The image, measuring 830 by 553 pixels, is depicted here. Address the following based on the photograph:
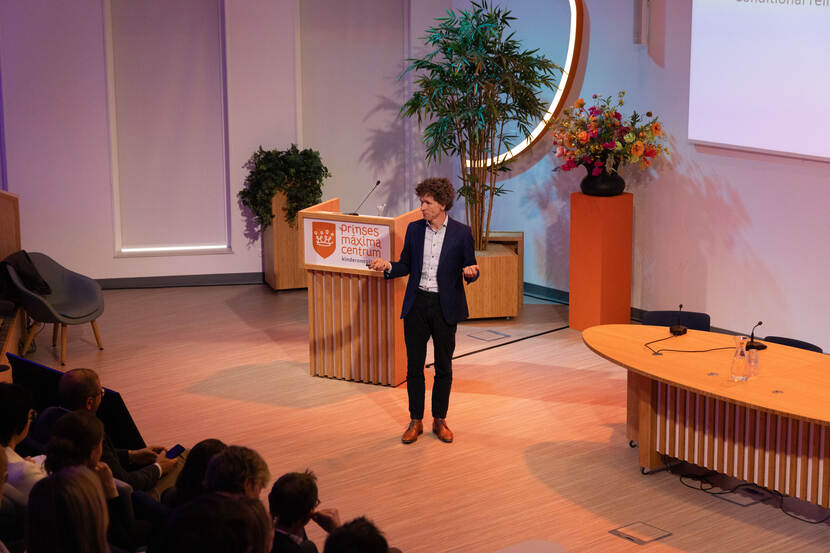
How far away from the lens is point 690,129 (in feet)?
26.0

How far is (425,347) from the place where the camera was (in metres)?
5.75

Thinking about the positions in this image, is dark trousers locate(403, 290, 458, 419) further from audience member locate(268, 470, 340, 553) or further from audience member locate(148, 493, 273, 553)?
audience member locate(148, 493, 273, 553)

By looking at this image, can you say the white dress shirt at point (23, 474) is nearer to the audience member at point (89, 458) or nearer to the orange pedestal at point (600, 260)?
the audience member at point (89, 458)

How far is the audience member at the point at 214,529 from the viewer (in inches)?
90.9

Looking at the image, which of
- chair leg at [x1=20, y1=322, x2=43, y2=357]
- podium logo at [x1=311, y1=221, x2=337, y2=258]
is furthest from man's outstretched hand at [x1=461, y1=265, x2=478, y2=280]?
chair leg at [x1=20, y1=322, x2=43, y2=357]

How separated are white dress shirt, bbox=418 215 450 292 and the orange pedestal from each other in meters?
2.85

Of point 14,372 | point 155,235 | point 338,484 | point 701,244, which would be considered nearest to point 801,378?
point 338,484

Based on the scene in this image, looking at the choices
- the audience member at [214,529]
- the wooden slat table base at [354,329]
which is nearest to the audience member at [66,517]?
the audience member at [214,529]

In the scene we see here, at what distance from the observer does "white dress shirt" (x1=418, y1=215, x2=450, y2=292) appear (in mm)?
5641

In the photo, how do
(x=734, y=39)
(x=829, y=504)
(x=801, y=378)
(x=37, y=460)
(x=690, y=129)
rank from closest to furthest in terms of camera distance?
(x=37, y=460) → (x=829, y=504) → (x=801, y=378) → (x=734, y=39) → (x=690, y=129)

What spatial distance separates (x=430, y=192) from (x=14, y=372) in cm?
250

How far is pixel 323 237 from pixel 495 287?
2445 millimetres

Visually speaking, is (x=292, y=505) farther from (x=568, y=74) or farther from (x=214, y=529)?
(x=568, y=74)

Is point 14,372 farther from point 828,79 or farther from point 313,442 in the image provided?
point 828,79
